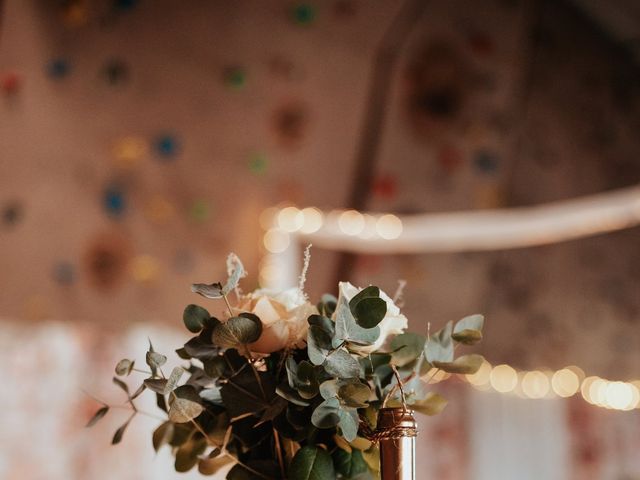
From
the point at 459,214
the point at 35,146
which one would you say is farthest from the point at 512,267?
the point at 35,146

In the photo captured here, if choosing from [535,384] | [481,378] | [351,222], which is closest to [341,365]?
[351,222]

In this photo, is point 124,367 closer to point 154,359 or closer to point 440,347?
point 154,359

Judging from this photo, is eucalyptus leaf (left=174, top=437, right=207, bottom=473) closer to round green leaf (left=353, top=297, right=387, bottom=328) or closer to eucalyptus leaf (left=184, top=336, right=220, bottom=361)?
eucalyptus leaf (left=184, top=336, right=220, bottom=361)

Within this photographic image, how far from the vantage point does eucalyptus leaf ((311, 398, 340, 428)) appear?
2.93ft

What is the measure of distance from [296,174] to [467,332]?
3.43 meters

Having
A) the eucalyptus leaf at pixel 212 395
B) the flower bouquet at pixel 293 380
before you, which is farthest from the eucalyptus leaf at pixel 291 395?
the eucalyptus leaf at pixel 212 395

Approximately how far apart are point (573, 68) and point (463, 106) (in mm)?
1052

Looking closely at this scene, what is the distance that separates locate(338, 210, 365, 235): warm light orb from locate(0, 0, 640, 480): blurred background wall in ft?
0.99

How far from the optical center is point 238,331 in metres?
0.93

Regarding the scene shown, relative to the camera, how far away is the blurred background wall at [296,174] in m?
3.70

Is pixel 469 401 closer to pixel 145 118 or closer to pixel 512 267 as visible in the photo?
pixel 512 267

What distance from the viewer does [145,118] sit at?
396 centimetres

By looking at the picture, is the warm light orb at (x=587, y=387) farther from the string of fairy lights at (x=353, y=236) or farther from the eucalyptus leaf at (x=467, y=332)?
the eucalyptus leaf at (x=467, y=332)

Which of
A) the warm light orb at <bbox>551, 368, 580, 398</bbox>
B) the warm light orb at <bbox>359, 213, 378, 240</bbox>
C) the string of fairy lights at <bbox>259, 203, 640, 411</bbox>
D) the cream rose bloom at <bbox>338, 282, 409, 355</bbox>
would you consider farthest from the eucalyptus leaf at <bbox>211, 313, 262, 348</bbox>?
the warm light orb at <bbox>551, 368, 580, 398</bbox>
